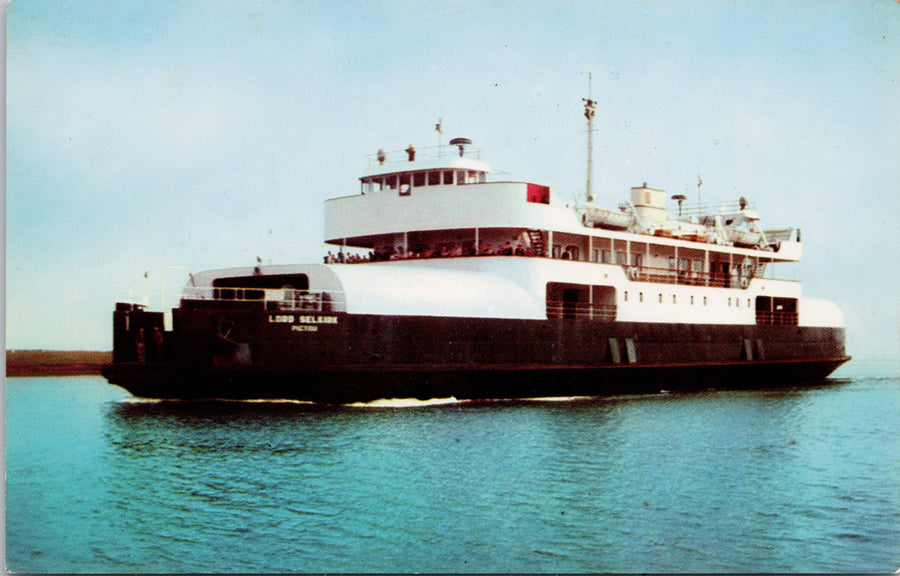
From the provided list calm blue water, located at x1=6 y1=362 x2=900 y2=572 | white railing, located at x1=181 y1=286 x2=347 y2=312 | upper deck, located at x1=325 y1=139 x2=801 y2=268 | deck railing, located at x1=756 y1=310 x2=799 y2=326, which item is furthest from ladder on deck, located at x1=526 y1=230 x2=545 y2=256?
deck railing, located at x1=756 y1=310 x2=799 y2=326

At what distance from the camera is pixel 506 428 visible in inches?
785

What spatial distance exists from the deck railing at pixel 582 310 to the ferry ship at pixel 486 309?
67mm

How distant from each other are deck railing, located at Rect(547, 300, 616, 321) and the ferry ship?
7 centimetres

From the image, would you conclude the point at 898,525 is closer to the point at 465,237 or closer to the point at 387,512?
A: the point at 387,512

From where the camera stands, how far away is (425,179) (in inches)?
1098

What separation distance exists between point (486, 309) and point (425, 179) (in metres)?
5.21

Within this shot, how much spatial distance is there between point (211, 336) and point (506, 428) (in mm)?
6968

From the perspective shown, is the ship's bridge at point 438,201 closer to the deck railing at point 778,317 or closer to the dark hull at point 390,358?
the dark hull at point 390,358

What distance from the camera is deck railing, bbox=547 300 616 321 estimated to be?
1113 inches

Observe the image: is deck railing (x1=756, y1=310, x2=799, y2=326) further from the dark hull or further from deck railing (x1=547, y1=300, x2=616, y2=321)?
deck railing (x1=547, y1=300, x2=616, y2=321)

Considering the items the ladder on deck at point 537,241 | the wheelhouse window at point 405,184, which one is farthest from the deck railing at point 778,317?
the wheelhouse window at point 405,184

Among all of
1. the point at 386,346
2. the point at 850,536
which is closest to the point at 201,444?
the point at 386,346

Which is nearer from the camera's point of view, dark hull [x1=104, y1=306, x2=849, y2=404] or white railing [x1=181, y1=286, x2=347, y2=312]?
dark hull [x1=104, y1=306, x2=849, y2=404]

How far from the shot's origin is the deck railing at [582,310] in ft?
92.8
